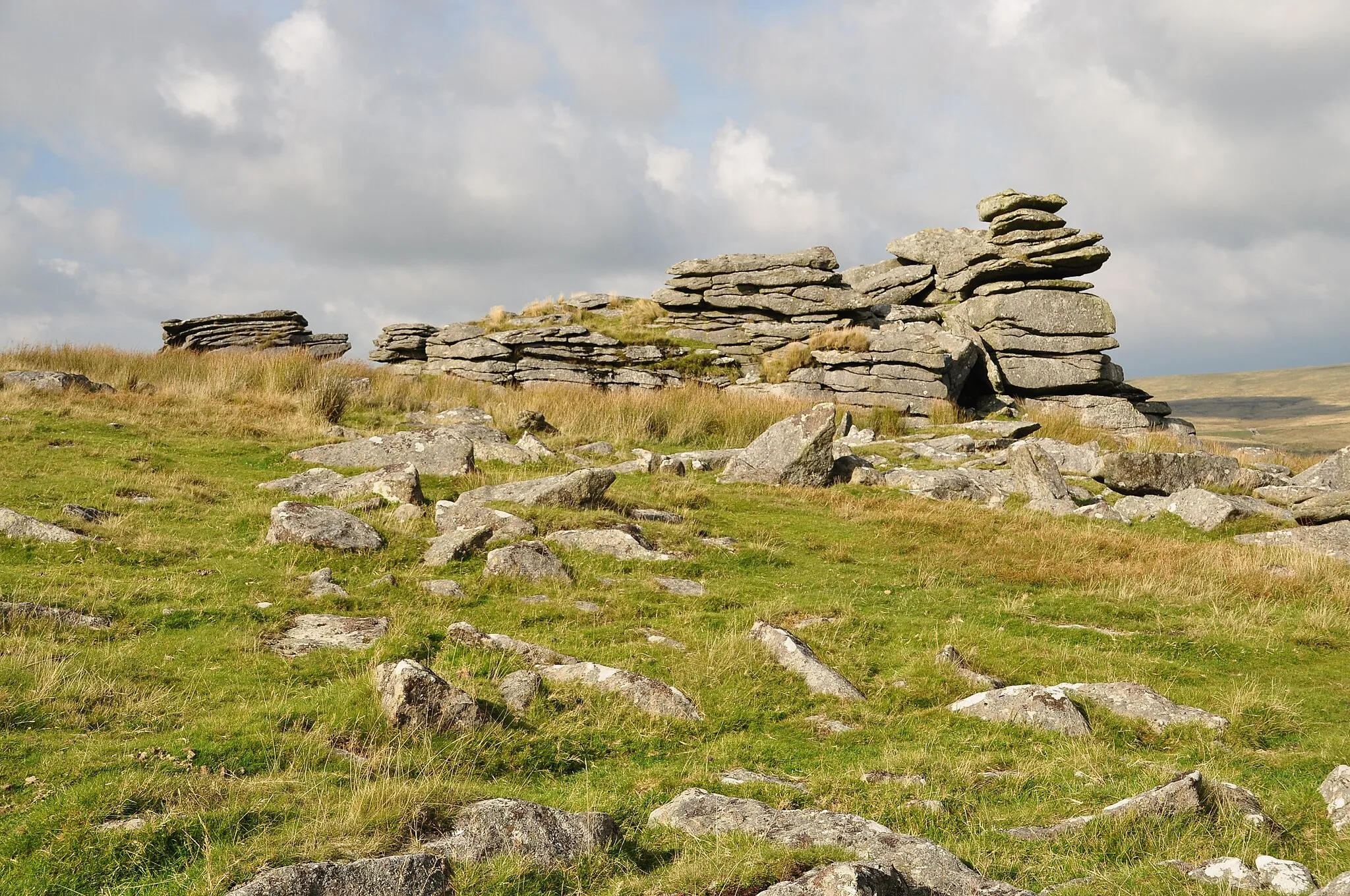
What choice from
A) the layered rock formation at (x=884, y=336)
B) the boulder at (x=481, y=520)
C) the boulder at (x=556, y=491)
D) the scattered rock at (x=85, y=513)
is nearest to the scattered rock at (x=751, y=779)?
the boulder at (x=481, y=520)

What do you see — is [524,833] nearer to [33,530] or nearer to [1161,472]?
[33,530]

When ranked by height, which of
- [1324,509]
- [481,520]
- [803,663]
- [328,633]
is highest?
[481,520]

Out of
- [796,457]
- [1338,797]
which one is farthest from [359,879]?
[796,457]

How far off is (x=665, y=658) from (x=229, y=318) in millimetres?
43398

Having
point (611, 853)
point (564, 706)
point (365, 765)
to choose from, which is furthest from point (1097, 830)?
point (365, 765)

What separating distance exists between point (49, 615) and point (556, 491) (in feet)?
30.1

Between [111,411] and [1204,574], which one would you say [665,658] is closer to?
[1204,574]

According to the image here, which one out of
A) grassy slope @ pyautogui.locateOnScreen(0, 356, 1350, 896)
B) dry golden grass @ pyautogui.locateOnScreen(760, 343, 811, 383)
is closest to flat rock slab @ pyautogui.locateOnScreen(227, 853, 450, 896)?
grassy slope @ pyautogui.locateOnScreen(0, 356, 1350, 896)

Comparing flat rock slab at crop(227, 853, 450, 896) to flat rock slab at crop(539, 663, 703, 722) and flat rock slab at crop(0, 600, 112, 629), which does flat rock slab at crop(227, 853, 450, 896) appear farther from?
flat rock slab at crop(0, 600, 112, 629)

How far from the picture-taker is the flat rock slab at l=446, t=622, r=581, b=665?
1082cm

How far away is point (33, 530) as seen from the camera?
1381 centimetres

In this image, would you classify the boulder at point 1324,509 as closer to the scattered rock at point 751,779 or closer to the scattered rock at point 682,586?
the scattered rock at point 682,586

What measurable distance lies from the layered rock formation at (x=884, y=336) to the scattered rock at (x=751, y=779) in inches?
1252

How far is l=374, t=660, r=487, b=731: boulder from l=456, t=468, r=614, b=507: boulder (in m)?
9.28
